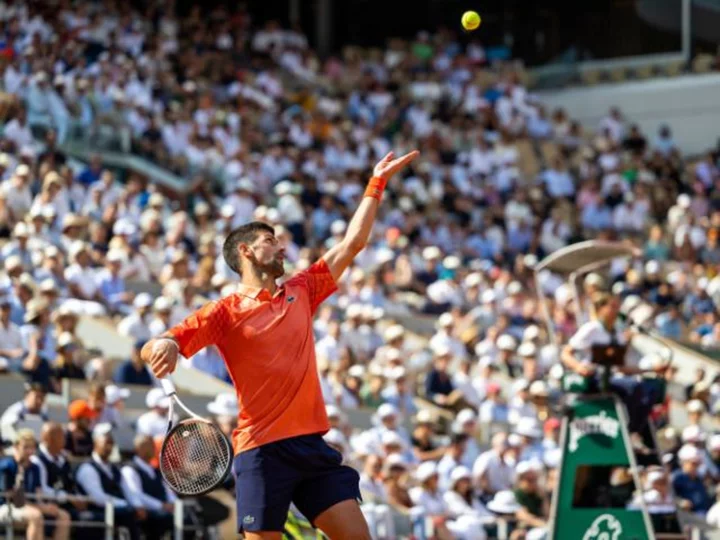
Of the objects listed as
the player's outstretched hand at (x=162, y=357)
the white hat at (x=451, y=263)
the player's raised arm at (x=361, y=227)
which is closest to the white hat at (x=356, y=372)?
the white hat at (x=451, y=263)

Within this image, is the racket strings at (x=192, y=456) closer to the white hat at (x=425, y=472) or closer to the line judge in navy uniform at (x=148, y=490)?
the line judge in navy uniform at (x=148, y=490)

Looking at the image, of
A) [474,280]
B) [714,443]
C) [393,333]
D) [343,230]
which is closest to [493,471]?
[714,443]

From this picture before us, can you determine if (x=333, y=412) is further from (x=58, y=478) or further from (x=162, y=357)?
(x=162, y=357)

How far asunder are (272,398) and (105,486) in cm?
583

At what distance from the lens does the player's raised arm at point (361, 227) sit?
28.9ft

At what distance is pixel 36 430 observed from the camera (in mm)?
14367

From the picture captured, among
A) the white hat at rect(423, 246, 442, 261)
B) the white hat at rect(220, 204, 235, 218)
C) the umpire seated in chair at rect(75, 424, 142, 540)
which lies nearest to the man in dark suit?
the umpire seated in chair at rect(75, 424, 142, 540)

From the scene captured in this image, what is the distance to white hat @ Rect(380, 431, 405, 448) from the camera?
53.9 feet

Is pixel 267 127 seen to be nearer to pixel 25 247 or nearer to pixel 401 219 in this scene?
pixel 401 219

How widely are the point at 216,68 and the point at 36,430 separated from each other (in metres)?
14.0

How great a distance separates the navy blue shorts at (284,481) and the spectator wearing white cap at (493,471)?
8.04 metres

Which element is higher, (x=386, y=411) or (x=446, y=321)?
(x=446, y=321)

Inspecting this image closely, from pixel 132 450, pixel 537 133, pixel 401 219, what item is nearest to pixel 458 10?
pixel 537 133

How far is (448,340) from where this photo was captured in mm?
20188
